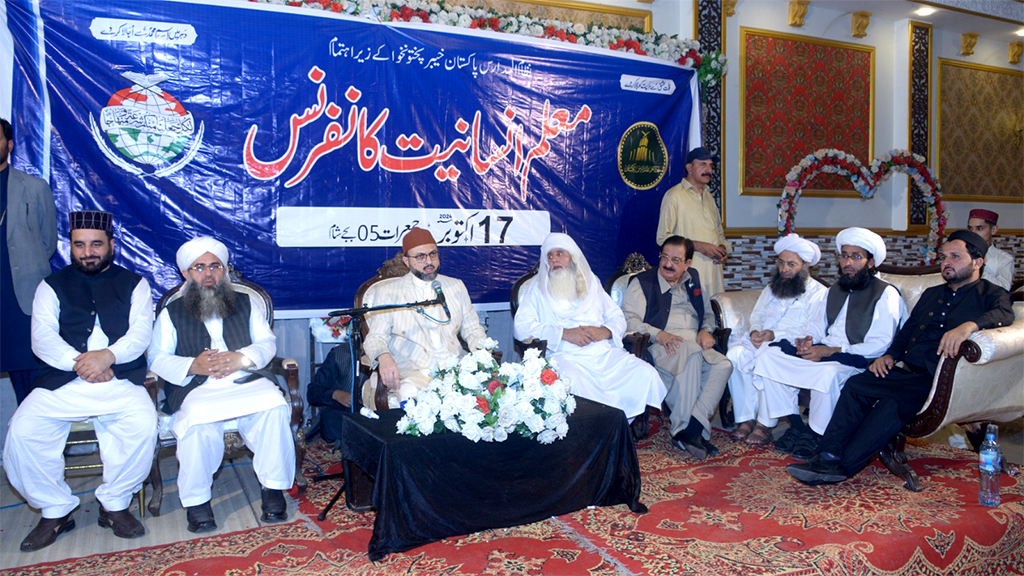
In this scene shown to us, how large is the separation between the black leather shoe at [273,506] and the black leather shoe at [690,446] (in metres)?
2.36

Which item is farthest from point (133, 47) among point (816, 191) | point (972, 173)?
point (972, 173)

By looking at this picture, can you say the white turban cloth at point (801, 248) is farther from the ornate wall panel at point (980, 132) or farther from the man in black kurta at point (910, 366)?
the ornate wall panel at point (980, 132)

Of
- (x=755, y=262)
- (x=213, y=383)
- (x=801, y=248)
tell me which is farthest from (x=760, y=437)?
(x=213, y=383)

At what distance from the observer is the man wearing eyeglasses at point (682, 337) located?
4.66m

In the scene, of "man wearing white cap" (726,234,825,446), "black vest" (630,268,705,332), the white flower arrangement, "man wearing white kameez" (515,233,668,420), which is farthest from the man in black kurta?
the white flower arrangement

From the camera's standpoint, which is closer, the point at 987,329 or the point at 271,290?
the point at 987,329

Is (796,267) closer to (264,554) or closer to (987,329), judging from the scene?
(987,329)

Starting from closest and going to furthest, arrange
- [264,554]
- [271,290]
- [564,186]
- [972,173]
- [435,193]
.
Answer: [264,554] < [271,290] < [435,193] < [564,186] < [972,173]

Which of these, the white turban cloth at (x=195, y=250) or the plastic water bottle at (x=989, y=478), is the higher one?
the white turban cloth at (x=195, y=250)

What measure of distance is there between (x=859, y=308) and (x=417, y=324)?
268 centimetres

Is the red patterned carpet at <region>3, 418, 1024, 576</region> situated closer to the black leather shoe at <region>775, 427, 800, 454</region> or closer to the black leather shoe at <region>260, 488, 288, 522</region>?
the black leather shoe at <region>260, 488, 288, 522</region>

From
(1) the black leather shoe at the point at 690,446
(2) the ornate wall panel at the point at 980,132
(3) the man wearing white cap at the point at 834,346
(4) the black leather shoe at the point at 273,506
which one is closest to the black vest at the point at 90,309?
(4) the black leather shoe at the point at 273,506

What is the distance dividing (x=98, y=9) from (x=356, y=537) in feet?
10.6

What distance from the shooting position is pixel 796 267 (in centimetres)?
497
